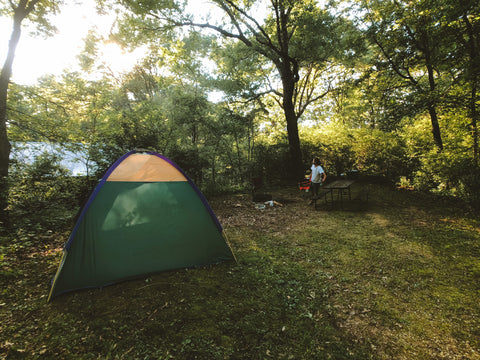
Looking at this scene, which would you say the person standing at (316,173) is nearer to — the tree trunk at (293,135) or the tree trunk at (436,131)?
the tree trunk at (293,135)

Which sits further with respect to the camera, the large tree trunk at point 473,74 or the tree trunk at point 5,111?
the large tree trunk at point 473,74

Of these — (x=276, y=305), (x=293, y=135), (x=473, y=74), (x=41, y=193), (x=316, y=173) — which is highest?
(x=293, y=135)

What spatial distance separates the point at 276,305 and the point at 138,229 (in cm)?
261

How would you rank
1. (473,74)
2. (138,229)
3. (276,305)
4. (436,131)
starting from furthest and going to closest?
(436,131), (473,74), (138,229), (276,305)

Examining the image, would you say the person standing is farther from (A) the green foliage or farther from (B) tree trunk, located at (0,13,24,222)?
(B) tree trunk, located at (0,13,24,222)

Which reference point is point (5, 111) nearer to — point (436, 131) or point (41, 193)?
point (41, 193)

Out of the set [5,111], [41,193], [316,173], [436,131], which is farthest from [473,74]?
[41,193]

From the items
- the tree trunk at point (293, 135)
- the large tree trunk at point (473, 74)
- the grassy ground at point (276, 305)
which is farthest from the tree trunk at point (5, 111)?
the large tree trunk at point (473, 74)

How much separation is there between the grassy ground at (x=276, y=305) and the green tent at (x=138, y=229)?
240 mm

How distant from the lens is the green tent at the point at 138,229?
331cm

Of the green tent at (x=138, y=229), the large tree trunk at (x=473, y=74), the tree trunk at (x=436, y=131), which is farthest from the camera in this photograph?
the tree trunk at (x=436, y=131)

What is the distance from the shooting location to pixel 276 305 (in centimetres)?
306

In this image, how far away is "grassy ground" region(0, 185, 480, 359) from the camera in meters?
2.36

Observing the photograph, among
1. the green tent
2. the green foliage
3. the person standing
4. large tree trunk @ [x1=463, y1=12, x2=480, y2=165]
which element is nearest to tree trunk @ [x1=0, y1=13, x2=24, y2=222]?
the green foliage
